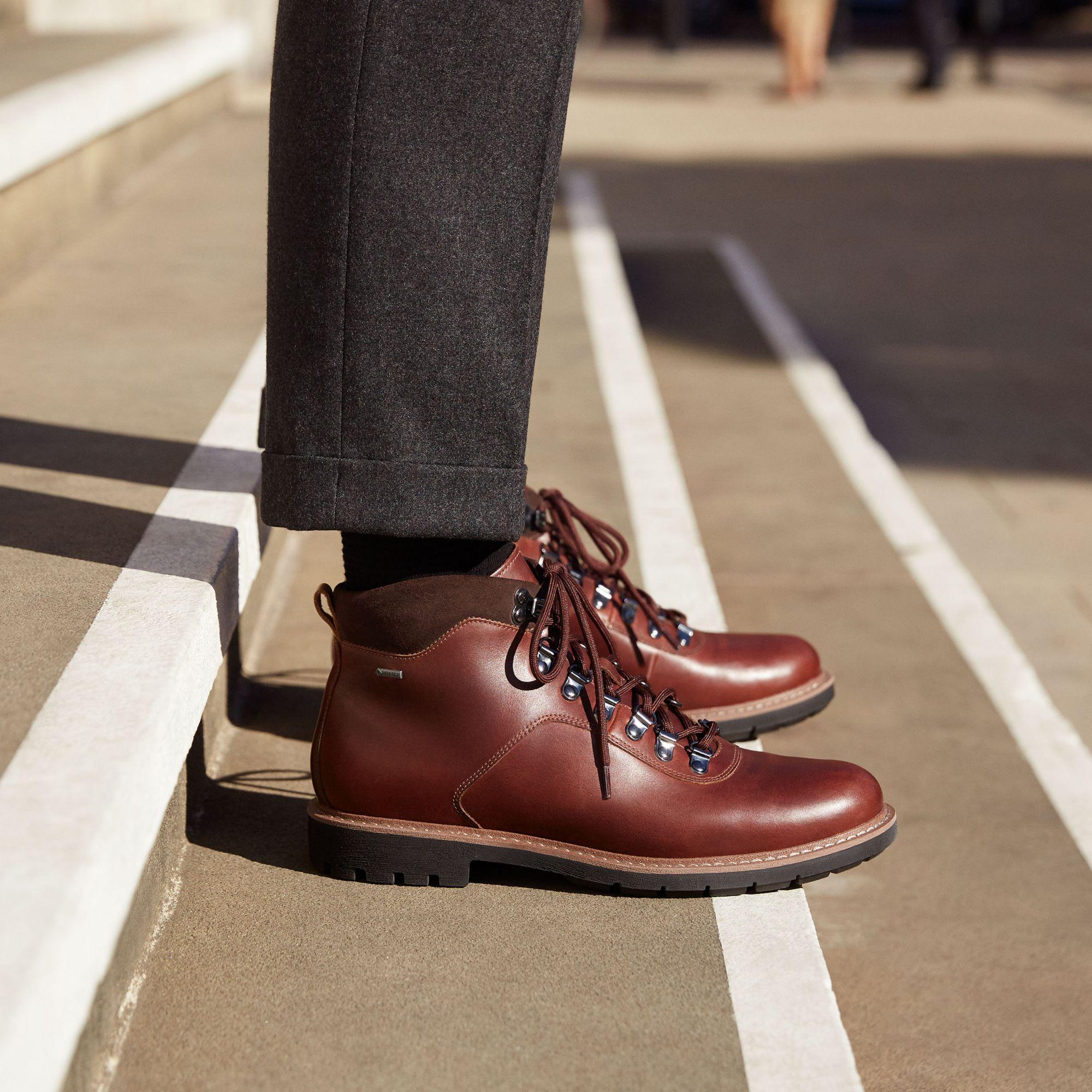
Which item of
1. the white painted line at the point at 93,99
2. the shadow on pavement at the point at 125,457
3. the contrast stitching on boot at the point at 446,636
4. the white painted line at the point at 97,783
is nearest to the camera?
the white painted line at the point at 97,783

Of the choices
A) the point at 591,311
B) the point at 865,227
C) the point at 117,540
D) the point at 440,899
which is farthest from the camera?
the point at 865,227

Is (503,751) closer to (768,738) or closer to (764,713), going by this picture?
(764,713)

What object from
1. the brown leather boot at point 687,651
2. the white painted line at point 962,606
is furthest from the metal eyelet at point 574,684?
the white painted line at point 962,606

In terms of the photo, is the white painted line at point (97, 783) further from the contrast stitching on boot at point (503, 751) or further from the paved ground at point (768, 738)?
the contrast stitching on boot at point (503, 751)

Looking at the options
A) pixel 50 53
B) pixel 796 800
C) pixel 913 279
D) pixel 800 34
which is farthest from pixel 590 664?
pixel 800 34

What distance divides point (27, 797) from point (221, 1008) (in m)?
0.27

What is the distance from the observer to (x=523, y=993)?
1.23m

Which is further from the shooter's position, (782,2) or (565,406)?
(782,2)

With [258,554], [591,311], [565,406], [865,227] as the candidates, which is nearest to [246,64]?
[865,227]

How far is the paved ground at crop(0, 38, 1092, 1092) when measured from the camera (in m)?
1.20

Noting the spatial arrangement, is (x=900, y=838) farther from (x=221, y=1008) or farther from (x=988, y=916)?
(x=221, y=1008)

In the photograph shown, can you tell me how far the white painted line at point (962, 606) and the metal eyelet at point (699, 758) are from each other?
736mm

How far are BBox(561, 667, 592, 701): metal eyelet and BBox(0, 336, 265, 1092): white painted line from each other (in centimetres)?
34

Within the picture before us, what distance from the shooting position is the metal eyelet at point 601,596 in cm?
156
